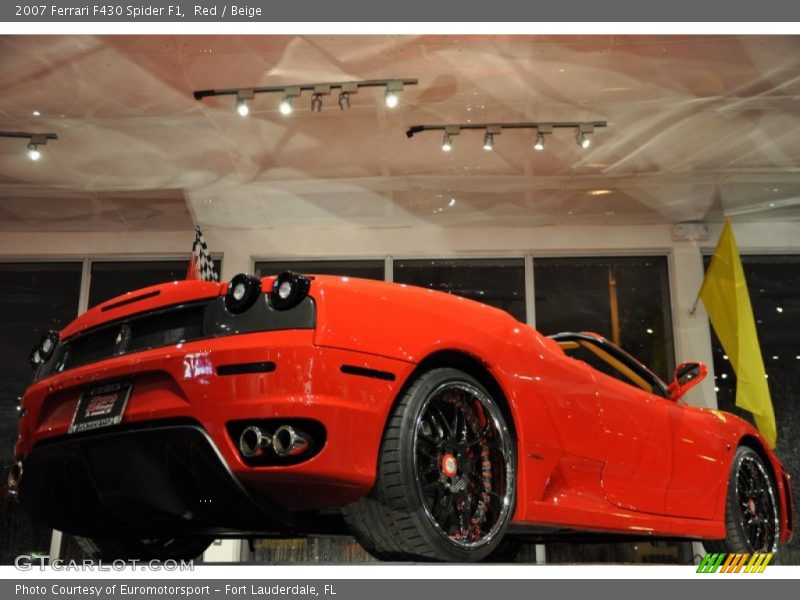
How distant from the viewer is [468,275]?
30.5ft

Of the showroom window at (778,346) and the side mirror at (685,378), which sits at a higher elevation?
the showroom window at (778,346)

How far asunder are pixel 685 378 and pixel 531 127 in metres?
3.25

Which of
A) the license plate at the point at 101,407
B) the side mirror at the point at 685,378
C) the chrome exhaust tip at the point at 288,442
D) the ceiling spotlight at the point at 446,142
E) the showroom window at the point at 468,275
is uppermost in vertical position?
the ceiling spotlight at the point at 446,142

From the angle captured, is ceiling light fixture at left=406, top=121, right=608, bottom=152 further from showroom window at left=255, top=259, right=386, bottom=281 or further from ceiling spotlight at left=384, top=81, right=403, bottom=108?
showroom window at left=255, top=259, right=386, bottom=281

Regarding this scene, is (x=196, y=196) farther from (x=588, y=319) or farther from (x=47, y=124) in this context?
(x=588, y=319)

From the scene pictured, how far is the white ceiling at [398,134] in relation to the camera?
6043 mm

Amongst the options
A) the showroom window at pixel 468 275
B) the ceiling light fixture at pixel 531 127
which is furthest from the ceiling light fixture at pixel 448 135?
the showroom window at pixel 468 275

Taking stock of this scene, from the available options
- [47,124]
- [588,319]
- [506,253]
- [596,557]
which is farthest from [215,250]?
[596,557]

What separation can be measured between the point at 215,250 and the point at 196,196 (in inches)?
30.4

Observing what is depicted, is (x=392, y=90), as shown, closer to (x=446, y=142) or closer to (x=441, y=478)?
(x=446, y=142)

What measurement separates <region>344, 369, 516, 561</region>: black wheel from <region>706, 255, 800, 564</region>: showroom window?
652 cm

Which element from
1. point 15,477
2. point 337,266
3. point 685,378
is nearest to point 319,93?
point 337,266

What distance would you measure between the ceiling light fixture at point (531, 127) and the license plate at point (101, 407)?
4884 millimetres
